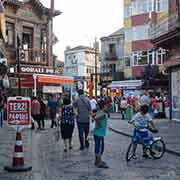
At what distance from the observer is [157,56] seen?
174 ft

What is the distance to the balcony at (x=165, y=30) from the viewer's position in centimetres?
2303

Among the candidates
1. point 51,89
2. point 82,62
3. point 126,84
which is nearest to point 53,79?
point 51,89

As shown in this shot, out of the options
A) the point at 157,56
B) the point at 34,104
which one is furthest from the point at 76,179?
the point at 157,56

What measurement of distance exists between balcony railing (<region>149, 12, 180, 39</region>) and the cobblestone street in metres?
10.00

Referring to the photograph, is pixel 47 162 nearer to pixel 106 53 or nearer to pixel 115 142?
pixel 115 142

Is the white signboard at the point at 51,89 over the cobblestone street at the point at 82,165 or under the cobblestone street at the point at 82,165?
over

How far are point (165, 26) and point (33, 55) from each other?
13835mm

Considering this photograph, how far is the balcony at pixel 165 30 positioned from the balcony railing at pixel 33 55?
441 inches

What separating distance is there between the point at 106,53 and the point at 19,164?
5929cm

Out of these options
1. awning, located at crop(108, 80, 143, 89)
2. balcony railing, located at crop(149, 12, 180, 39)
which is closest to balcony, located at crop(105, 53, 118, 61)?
awning, located at crop(108, 80, 143, 89)

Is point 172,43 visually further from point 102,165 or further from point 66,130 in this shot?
point 102,165

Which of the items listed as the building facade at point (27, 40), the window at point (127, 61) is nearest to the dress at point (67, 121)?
the building facade at point (27, 40)

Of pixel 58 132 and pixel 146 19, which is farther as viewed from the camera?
pixel 146 19

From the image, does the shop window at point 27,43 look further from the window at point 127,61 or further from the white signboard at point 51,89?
the window at point 127,61
